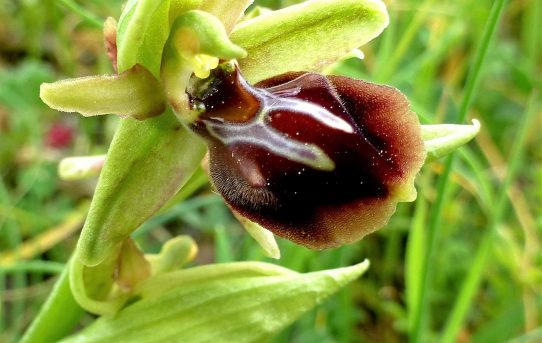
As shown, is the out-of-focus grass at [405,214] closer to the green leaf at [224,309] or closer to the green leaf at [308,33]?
the green leaf at [224,309]

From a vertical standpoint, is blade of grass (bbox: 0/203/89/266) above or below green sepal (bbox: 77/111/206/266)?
below

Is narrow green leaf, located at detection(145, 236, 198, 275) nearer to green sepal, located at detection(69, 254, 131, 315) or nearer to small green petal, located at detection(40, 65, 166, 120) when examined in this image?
green sepal, located at detection(69, 254, 131, 315)

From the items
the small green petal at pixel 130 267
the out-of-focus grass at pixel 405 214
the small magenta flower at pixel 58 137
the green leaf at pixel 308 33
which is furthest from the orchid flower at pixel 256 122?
the small magenta flower at pixel 58 137

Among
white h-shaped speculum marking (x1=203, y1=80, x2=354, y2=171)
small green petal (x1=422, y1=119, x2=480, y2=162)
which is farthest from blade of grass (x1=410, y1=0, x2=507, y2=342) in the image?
white h-shaped speculum marking (x1=203, y1=80, x2=354, y2=171)

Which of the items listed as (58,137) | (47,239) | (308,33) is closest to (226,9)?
(308,33)

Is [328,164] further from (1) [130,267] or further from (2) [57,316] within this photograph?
(2) [57,316]

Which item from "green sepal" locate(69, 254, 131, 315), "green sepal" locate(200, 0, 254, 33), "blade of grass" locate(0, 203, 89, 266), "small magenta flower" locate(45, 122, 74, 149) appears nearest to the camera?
"green sepal" locate(200, 0, 254, 33)

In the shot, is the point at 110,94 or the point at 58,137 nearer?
the point at 110,94
